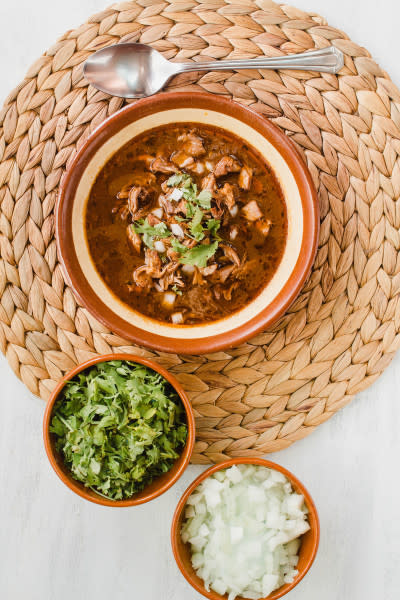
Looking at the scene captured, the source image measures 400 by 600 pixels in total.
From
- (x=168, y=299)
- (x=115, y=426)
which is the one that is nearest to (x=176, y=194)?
(x=168, y=299)

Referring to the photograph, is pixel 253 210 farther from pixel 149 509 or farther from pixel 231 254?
pixel 149 509

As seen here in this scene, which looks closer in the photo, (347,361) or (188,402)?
(188,402)

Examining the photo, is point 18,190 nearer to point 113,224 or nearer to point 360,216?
point 113,224

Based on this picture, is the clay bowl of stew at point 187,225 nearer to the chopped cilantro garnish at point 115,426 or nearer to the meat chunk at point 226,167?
the meat chunk at point 226,167

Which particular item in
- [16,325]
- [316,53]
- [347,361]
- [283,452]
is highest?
[316,53]

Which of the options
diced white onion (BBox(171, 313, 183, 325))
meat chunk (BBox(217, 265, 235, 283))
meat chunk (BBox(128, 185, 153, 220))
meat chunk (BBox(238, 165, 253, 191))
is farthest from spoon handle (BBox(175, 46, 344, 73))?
diced white onion (BBox(171, 313, 183, 325))

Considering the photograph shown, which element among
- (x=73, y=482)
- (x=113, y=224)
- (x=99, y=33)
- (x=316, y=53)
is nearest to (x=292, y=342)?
(x=113, y=224)

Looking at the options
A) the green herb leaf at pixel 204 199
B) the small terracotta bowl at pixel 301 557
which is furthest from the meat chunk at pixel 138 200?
the small terracotta bowl at pixel 301 557
